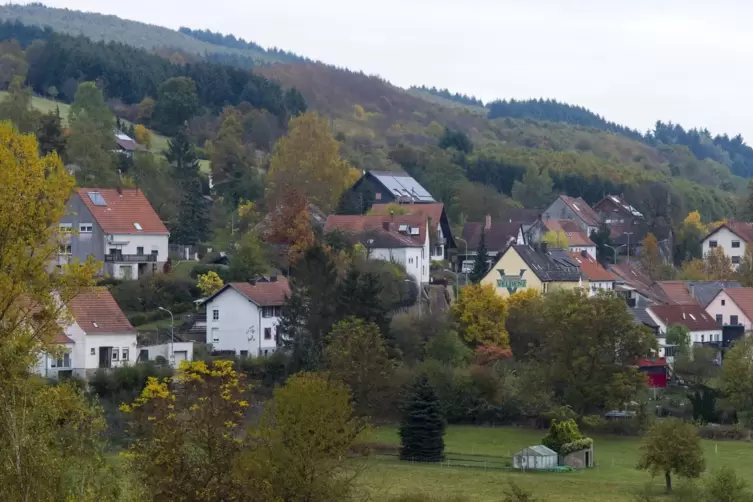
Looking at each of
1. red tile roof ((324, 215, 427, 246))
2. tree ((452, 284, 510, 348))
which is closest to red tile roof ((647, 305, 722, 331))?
red tile roof ((324, 215, 427, 246))

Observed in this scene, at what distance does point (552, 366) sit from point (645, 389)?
434 centimetres

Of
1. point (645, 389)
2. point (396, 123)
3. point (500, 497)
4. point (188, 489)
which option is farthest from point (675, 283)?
point (396, 123)

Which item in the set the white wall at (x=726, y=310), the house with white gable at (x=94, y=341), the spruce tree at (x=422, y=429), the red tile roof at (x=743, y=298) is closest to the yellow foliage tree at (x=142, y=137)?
the white wall at (x=726, y=310)

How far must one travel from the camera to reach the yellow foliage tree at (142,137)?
103m

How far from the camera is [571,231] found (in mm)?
100875

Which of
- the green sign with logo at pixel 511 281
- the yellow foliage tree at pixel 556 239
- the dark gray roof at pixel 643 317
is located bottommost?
the dark gray roof at pixel 643 317

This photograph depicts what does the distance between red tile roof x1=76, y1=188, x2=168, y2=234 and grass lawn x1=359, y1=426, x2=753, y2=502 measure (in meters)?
16.7

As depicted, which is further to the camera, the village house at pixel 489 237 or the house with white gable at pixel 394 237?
the village house at pixel 489 237

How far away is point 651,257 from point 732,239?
27.2 feet

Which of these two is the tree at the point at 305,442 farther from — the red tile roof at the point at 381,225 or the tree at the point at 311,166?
the tree at the point at 311,166

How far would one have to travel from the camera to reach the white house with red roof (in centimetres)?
6581

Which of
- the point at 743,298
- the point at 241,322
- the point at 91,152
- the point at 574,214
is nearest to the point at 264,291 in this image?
the point at 241,322

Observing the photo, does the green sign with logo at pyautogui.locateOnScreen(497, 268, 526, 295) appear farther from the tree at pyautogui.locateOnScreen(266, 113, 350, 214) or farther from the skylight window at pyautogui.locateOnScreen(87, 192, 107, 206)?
the skylight window at pyautogui.locateOnScreen(87, 192, 107, 206)

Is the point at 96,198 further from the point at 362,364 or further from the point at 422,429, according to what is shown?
the point at 422,429
